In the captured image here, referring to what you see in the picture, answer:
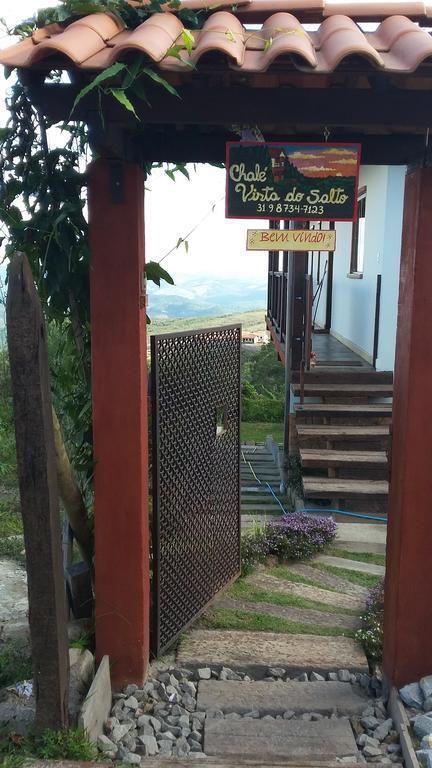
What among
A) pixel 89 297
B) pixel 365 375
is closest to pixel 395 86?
pixel 89 297

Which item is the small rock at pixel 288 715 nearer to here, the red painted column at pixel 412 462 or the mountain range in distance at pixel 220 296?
the red painted column at pixel 412 462

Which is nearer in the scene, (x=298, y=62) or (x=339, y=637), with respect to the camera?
(x=298, y=62)

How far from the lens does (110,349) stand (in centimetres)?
370

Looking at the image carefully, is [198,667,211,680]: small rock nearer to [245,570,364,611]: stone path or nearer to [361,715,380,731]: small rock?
[361,715,380,731]: small rock

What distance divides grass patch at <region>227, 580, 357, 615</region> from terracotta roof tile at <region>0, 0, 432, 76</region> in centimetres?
374

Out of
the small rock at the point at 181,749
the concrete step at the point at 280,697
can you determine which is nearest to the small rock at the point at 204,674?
the concrete step at the point at 280,697

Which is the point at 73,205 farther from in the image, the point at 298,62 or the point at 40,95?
the point at 298,62

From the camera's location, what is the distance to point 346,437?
26.6 ft

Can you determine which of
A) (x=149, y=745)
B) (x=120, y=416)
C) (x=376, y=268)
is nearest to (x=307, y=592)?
(x=149, y=745)

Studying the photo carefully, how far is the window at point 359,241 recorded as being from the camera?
418 inches

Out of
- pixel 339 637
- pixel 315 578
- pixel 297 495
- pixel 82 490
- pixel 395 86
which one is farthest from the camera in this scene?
pixel 297 495

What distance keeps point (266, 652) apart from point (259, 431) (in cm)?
1178

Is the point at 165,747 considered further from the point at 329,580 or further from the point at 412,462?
the point at 329,580

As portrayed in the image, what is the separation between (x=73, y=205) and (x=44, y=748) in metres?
2.62
